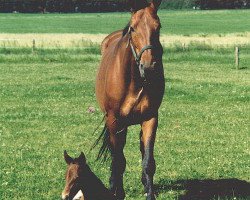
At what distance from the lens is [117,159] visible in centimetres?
1028

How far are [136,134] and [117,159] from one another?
705 cm

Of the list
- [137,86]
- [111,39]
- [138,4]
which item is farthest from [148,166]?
[111,39]

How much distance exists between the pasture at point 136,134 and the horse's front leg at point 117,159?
0.62 m

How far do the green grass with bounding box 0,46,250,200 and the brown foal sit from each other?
2399 mm

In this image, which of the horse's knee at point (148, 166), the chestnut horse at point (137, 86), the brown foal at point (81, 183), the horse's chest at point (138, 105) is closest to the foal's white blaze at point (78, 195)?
the brown foal at point (81, 183)

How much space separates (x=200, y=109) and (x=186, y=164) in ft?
29.4

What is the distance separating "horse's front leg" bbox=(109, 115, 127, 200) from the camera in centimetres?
1013

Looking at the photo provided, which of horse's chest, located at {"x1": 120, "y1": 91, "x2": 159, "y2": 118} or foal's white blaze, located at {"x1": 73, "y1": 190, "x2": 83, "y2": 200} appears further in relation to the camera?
horse's chest, located at {"x1": 120, "y1": 91, "x2": 159, "y2": 118}

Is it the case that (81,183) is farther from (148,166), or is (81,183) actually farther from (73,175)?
(148,166)

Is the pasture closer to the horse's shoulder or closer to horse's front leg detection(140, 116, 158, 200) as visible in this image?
horse's front leg detection(140, 116, 158, 200)

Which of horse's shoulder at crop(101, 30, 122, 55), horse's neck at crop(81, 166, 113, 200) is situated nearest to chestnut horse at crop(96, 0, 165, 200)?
horse's neck at crop(81, 166, 113, 200)

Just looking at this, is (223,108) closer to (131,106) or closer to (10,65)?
(131,106)

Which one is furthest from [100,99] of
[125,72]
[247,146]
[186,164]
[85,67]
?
[85,67]

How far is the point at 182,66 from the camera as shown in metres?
40.7
